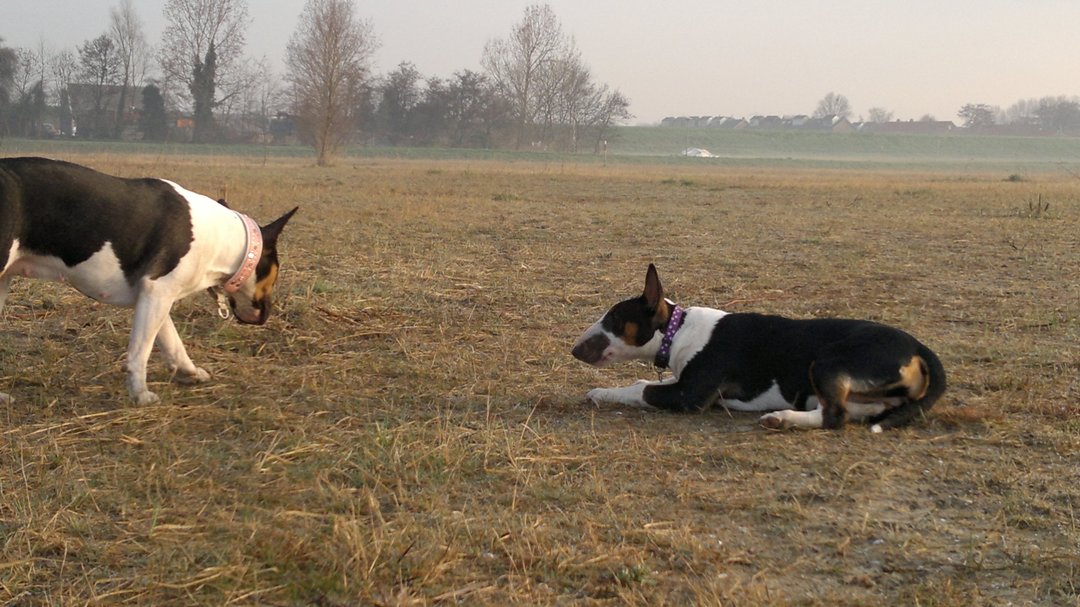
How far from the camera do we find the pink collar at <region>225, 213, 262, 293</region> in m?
6.16

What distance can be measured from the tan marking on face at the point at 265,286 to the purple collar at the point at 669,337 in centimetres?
253

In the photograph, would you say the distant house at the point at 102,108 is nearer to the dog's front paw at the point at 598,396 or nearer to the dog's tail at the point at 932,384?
the dog's front paw at the point at 598,396

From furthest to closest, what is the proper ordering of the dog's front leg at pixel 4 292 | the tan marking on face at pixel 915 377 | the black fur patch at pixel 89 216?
the dog's front leg at pixel 4 292 < the tan marking on face at pixel 915 377 < the black fur patch at pixel 89 216

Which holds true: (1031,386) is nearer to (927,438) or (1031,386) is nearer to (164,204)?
(927,438)

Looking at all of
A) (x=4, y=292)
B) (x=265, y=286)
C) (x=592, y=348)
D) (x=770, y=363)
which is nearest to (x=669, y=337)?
(x=592, y=348)

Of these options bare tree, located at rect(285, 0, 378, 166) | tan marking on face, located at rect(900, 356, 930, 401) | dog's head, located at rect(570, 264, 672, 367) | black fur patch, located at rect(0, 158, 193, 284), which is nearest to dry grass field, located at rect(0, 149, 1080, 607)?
tan marking on face, located at rect(900, 356, 930, 401)

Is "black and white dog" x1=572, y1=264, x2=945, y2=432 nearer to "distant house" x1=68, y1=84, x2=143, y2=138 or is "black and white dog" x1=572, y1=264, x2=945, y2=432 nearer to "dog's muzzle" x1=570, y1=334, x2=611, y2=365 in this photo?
"dog's muzzle" x1=570, y1=334, x2=611, y2=365

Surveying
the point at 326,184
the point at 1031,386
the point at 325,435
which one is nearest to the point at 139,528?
the point at 325,435

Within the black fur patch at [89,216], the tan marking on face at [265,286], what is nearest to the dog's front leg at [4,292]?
the black fur patch at [89,216]

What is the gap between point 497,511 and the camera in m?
4.11

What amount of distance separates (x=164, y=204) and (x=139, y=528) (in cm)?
247

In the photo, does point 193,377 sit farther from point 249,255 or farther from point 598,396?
point 598,396

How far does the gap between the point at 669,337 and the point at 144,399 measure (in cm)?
306

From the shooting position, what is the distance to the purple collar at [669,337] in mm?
6047
